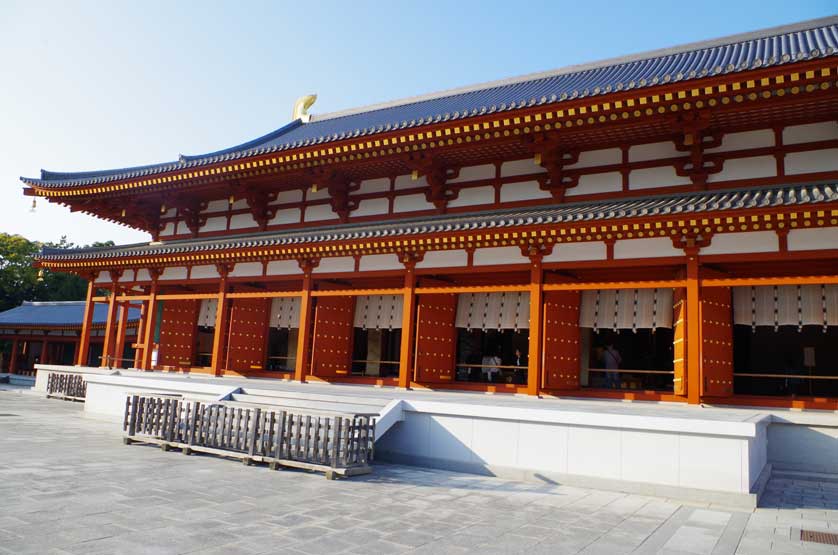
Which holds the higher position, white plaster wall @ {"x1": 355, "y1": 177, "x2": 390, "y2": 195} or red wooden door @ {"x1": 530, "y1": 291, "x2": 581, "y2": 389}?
white plaster wall @ {"x1": 355, "y1": 177, "x2": 390, "y2": 195}

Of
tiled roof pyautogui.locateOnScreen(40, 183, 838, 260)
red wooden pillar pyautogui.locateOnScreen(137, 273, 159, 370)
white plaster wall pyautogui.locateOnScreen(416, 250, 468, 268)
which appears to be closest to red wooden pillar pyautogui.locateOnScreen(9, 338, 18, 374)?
red wooden pillar pyautogui.locateOnScreen(137, 273, 159, 370)

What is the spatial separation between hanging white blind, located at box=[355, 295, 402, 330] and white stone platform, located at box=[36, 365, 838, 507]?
3301 mm

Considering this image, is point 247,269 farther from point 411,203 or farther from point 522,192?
point 522,192

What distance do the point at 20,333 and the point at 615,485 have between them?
32377 millimetres

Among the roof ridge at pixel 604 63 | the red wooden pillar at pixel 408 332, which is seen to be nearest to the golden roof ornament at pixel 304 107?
the roof ridge at pixel 604 63

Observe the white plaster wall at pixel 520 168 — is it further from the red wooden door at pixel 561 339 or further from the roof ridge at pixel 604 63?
the roof ridge at pixel 604 63

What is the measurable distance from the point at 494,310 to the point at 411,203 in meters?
3.21

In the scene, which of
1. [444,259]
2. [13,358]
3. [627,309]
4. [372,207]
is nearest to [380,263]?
[444,259]

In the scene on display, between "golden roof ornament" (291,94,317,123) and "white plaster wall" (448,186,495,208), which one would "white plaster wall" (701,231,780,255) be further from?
"golden roof ornament" (291,94,317,123)

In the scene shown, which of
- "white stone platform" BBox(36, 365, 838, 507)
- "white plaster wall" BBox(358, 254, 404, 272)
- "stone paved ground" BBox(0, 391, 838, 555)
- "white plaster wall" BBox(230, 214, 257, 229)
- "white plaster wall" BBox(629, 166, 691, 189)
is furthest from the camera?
"white plaster wall" BBox(230, 214, 257, 229)

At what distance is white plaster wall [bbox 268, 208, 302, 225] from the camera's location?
15586 mm

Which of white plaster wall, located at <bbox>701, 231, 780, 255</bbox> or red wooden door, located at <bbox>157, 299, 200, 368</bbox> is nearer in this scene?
white plaster wall, located at <bbox>701, 231, 780, 255</bbox>

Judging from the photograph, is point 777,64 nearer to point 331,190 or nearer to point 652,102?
point 652,102

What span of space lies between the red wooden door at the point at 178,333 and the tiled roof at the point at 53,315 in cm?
1170
